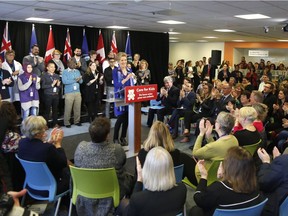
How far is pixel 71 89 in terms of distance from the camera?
6898 mm

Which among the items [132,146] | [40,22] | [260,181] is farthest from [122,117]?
[40,22]

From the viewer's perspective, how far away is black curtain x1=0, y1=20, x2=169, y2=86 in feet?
26.6

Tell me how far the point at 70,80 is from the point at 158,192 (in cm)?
525

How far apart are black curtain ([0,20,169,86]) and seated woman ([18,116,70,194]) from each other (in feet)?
18.8

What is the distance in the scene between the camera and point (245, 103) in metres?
5.65

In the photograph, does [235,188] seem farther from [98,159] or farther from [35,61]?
[35,61]

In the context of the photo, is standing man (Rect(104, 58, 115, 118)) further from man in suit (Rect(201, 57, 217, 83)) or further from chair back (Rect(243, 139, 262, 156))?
man in suit (Rect(201, 57, 217, 83))

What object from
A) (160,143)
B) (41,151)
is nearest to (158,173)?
(160,143)

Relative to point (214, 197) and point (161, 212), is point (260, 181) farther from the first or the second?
point (161, 212)

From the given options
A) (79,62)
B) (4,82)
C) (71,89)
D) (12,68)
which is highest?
(79,62)

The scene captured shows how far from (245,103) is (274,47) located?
40.2 feet

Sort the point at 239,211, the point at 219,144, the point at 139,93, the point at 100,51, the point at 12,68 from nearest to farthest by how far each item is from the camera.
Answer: the point at 239,211, the point at 219,144, the point at 139,93, the point at 12,68, the point at 100,51

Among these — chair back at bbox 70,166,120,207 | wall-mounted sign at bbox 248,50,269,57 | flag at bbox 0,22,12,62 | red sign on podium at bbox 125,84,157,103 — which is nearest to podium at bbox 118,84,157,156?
red sign on podium at bbox 125,84,157,103

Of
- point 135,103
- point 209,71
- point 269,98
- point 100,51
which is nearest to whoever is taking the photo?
point 135,103
